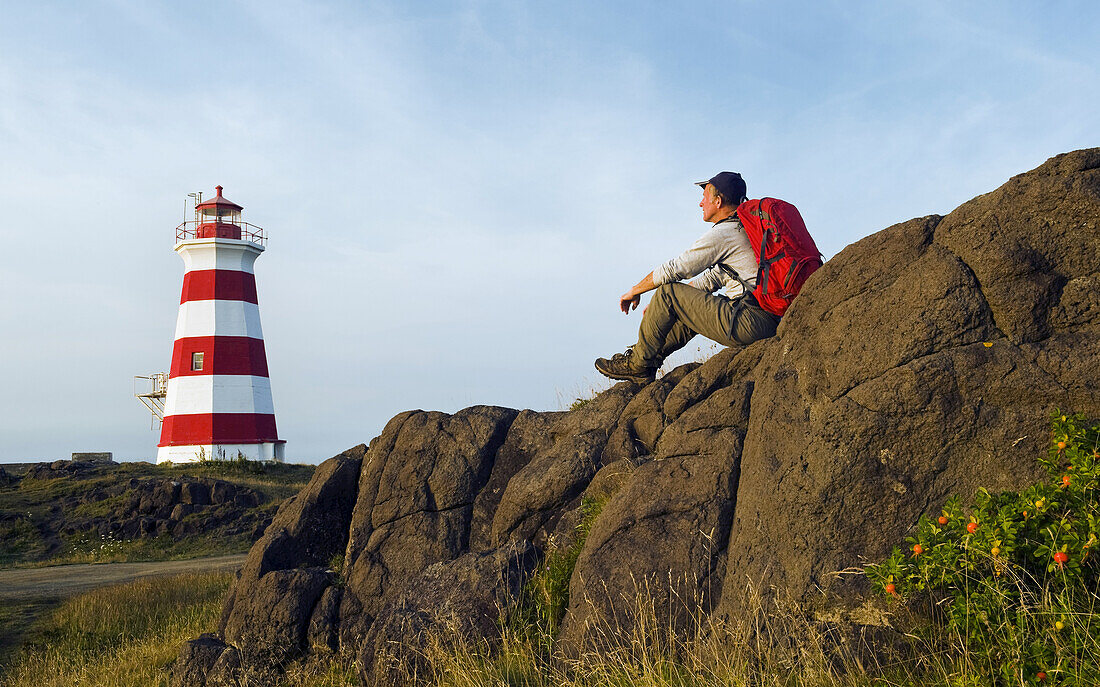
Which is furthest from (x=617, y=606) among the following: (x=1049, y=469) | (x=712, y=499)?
(x=1049, y=469)

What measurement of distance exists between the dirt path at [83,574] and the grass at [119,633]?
1802 millimetres

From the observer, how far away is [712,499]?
6.75m

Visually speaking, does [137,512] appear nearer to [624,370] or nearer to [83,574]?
[83,574]

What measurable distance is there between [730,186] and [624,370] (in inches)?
85.1

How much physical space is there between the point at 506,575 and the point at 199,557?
2015 cm

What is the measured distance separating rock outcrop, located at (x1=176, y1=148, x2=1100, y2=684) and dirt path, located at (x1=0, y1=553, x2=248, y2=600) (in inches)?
424

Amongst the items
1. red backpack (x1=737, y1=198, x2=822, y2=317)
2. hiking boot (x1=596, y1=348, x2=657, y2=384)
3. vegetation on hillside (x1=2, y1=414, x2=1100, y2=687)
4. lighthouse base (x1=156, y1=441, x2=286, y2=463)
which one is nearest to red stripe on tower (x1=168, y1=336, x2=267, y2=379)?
lighthouse base (x1=156, y1=441, x2=286, y2=463)

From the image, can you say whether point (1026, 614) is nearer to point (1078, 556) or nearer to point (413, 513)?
point (1078, 556)

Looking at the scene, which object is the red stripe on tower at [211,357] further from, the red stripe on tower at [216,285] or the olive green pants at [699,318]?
the olive green pants at [699,318]

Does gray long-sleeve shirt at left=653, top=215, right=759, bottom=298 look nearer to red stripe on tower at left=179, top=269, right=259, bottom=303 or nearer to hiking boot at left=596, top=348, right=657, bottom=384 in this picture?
A: hiking boot at left=596, top=348, right=657, bottom=384

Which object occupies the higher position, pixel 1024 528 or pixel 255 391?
pixel 255 391

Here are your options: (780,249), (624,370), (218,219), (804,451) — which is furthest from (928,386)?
(218,219)

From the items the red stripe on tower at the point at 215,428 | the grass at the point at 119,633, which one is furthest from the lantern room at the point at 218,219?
the grass at the point at 119,633

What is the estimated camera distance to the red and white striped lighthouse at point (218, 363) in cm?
3306
